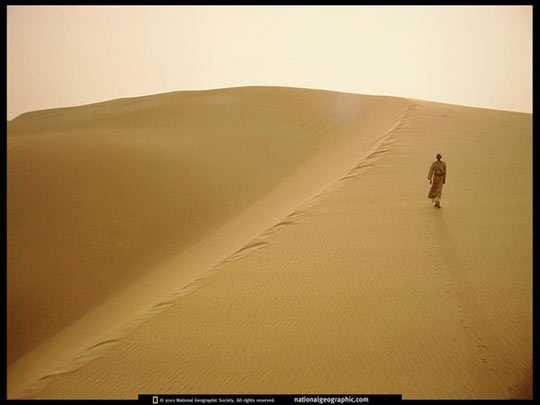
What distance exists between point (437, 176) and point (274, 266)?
12.6ft

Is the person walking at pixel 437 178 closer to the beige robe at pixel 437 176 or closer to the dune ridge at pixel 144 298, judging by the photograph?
the beige robe at pixel 437 176

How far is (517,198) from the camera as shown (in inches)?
284

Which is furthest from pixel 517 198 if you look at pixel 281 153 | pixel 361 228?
pixel 281 153

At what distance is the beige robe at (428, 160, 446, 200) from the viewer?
6590 millimetres

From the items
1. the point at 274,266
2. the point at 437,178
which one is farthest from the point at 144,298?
the point at 437,178

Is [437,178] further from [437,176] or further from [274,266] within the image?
[274,266]

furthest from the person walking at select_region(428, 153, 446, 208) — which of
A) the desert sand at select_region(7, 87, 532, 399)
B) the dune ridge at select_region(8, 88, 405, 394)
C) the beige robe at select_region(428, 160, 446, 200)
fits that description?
the dune ridge at select_region(8, 88, 405, 394)

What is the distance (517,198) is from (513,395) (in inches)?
203

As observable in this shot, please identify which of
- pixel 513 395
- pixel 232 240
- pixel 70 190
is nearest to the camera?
pixel 513 395

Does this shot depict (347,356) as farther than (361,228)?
No

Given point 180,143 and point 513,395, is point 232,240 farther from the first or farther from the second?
point 180,143

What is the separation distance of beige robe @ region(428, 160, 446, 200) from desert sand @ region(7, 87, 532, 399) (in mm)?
335

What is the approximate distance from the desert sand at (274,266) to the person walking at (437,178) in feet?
0.81

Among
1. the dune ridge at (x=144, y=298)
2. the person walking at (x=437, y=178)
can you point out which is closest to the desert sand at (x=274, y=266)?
the dune ridge at (x=144, y=298)
